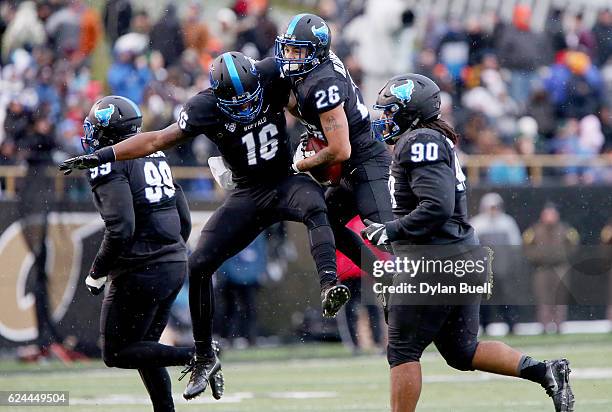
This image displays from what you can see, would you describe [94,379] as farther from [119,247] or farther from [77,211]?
[119,247]

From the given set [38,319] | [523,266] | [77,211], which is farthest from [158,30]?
[523,266]

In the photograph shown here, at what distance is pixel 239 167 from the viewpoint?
8031 millimetres

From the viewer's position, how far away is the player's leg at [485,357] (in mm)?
6938

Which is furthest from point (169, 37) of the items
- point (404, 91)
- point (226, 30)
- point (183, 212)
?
point (404, 91)

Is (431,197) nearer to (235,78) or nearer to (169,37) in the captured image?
(235,78)

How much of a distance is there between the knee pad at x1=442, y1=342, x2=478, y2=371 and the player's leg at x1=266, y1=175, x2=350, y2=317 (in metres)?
0.77

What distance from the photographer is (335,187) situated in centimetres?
823

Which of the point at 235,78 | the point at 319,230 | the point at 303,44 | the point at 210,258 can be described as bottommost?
the point at 210,258

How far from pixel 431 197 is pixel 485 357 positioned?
94cm

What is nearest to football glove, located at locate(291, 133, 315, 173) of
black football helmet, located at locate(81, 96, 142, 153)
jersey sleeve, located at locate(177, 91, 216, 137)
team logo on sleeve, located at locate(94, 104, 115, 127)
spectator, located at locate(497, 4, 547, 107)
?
jersey sleeve, located at locate(177, 91, 216, 137)

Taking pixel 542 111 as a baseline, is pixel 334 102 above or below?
above

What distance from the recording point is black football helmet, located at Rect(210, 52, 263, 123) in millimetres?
7586

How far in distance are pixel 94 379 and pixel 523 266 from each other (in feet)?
15.8

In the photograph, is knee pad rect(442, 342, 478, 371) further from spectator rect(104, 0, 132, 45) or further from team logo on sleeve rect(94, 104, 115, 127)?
spectator rect(104, 0, 132, 45)
